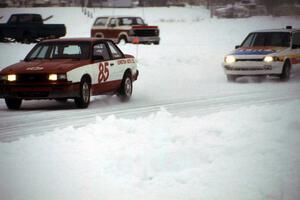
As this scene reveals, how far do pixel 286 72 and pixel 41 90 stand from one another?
848 cm

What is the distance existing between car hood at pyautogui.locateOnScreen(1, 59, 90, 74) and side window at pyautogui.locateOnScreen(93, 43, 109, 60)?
25.7 inches

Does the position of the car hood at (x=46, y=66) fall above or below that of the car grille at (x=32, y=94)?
above

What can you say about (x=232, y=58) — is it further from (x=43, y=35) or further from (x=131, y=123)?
(x=43, y=35)

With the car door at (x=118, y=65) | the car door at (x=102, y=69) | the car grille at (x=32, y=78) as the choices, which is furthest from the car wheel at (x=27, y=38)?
the car grille at (x=32, y=78)

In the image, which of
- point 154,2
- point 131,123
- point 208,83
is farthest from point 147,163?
point 154,2

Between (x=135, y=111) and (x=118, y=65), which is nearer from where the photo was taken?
(x=135, y=111)

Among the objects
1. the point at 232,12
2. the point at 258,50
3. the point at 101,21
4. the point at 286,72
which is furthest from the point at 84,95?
the point at 232,12

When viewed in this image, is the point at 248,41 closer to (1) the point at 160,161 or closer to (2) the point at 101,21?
(1) the point at 160,161

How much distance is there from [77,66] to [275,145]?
236 inches

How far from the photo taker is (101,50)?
543 inches

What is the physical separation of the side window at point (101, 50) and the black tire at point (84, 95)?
95cm

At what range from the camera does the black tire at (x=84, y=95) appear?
41.0 feet

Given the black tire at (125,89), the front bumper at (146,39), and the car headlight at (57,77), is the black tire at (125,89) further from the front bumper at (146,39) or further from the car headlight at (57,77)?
the front bumper at (146,39)

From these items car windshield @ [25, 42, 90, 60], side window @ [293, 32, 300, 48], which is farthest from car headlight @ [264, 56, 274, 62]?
car windshield @ [25, 42, 90, 60]
